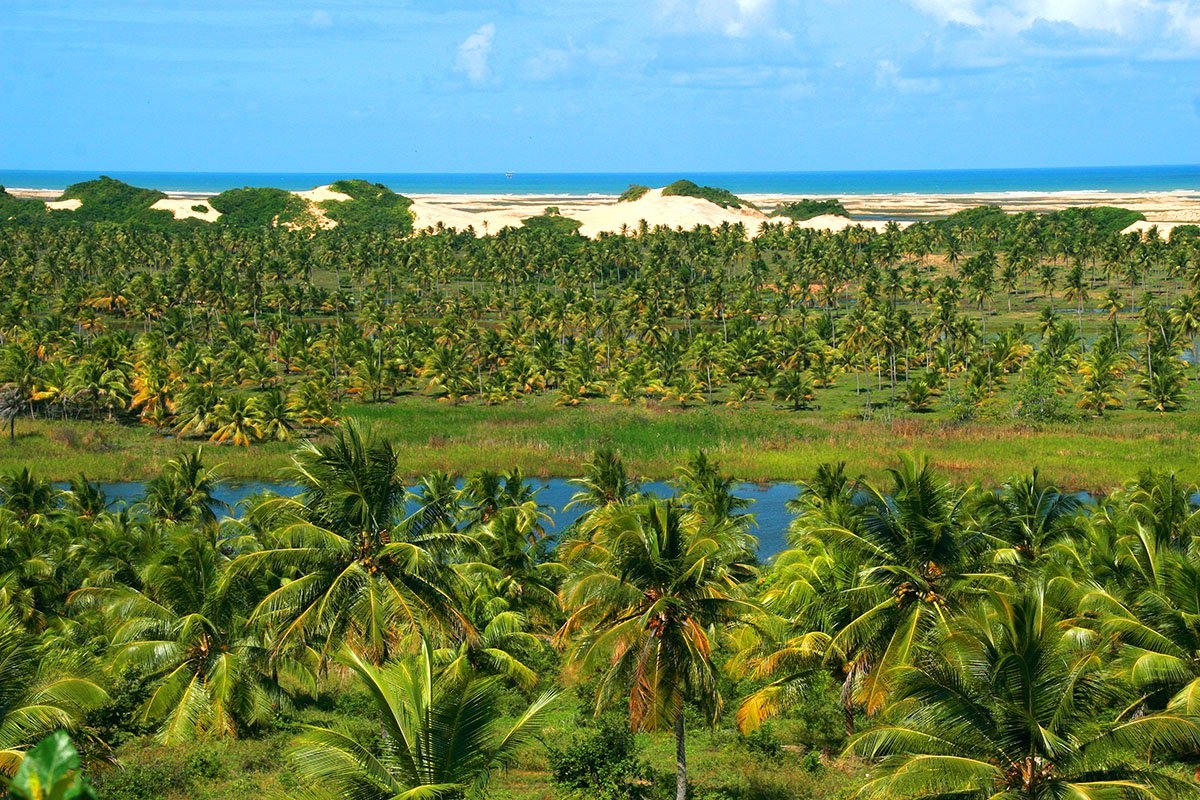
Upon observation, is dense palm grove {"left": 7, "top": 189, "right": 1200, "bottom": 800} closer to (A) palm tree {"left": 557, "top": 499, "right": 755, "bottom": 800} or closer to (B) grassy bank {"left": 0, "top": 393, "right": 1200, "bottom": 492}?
(A) palm tree {"left": 557, "top": 499, "right": 755, "bottom": 800}

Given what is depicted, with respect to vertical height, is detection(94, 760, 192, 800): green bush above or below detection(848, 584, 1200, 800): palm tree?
below

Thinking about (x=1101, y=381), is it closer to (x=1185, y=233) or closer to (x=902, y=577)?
(x=902, y=577)

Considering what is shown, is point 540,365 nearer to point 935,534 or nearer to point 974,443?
point 974,443

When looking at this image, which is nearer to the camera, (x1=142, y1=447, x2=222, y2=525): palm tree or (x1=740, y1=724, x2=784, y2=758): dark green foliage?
(x1=740, y1=724, x2=784, y2=758): dark green foliage

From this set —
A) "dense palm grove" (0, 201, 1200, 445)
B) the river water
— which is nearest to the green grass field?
the river water

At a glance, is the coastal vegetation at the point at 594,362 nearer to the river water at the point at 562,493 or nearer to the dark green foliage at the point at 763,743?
the river water at the point at 562,493

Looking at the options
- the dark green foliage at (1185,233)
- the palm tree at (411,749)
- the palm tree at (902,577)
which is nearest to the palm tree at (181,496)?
the palm tree at (902,577)

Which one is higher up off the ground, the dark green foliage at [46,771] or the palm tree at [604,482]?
the dark green foliage at [46,771]
